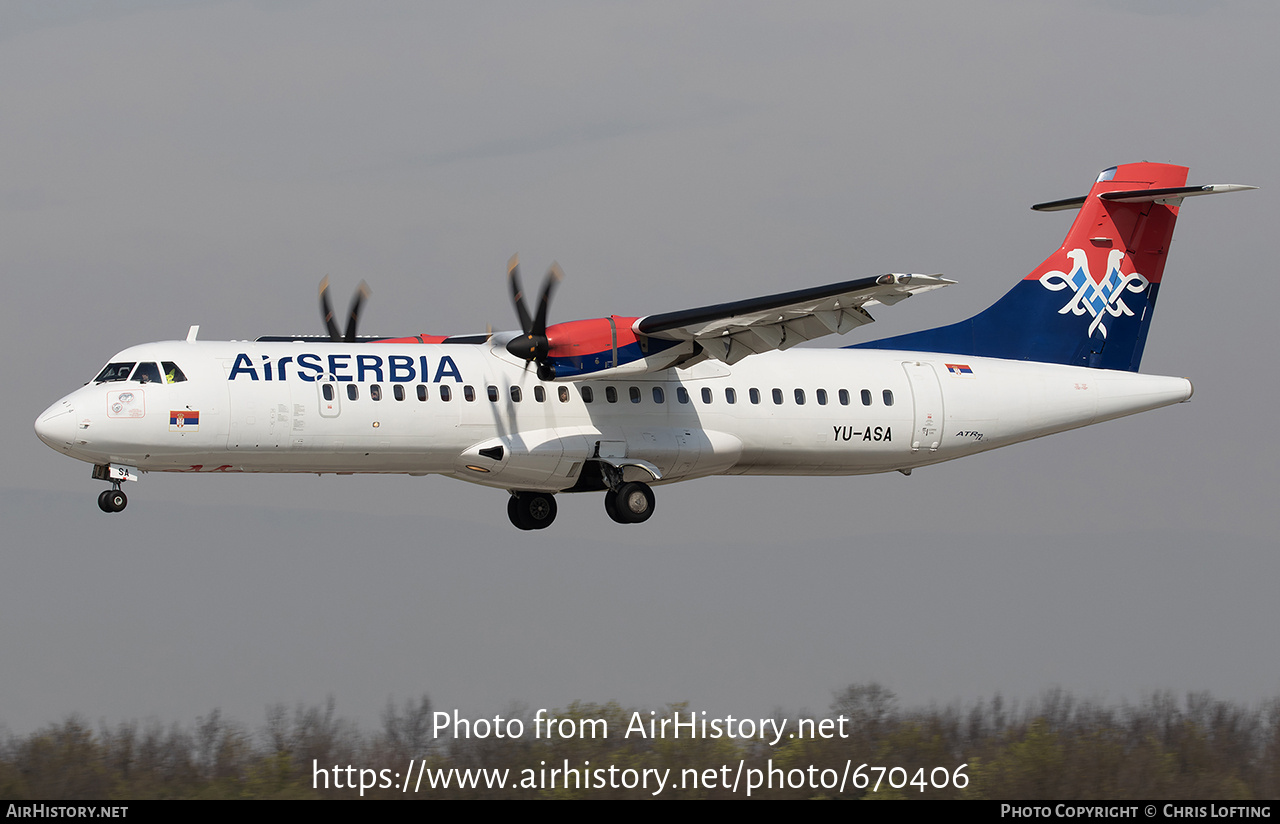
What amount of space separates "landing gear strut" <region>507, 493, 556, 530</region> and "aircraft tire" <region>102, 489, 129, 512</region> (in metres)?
6.21

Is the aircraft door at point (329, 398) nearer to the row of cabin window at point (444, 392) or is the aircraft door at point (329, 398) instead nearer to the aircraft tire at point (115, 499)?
the row of cabin window at point (444, 392)

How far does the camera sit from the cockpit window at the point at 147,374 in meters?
19.6

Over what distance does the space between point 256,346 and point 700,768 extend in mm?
8594

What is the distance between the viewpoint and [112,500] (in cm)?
1969

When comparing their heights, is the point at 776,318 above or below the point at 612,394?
above

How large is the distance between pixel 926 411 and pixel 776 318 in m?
3.96

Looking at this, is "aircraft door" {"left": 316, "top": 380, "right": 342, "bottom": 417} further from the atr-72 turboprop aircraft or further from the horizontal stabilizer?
the horizontal stabilizer

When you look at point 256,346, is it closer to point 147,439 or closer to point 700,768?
point 147,439

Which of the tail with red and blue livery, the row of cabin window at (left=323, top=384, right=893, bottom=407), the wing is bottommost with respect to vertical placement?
the row of cabin window at (left=323, top=384, right=893, bottom=407)

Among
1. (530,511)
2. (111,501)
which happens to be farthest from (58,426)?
(530,511)

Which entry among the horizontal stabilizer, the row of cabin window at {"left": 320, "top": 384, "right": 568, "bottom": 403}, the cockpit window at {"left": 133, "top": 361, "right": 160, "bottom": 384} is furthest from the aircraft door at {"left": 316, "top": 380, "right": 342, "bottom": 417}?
the horizontal stabilizer

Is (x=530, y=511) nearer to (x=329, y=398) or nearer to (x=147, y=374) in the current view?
(x=329, y=398)

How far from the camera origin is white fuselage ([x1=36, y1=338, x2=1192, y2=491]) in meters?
19.7

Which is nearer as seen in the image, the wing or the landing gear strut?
the wing
